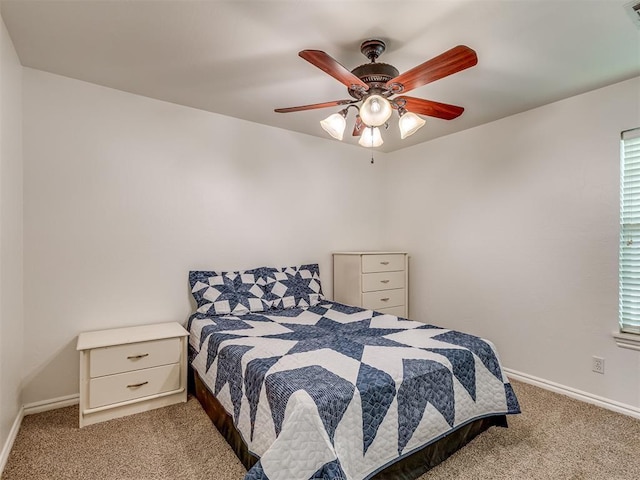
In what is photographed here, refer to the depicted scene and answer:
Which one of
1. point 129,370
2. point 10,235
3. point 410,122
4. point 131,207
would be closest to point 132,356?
point 129,370

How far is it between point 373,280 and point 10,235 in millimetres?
2806

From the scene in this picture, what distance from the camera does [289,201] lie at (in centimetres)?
345

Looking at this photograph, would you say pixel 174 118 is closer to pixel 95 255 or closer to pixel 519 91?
pixel 95 255

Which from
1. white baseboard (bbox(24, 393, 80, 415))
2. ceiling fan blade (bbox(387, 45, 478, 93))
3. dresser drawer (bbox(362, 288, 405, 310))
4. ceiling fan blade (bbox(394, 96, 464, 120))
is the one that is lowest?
white baseboard (bbox(24, 393, 80, 415))

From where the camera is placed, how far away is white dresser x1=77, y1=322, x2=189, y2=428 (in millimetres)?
2104

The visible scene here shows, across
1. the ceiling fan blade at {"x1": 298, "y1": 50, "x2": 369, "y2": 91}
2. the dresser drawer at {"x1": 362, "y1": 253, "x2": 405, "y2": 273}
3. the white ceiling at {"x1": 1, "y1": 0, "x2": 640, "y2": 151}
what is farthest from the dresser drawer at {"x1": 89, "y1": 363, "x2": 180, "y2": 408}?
the ceiling fan blade at {"x1": 298, "y1": 50, "x2": 369, "y2": 91}

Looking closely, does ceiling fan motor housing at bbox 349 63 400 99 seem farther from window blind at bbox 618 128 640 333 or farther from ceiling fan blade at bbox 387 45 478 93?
window blind at bbox 618 128 640 333

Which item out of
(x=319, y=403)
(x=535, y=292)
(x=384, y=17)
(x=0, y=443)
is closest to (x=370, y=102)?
(x=384, y=17)

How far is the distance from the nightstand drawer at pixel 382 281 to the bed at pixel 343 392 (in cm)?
83

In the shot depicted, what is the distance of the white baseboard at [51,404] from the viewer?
7.35ft

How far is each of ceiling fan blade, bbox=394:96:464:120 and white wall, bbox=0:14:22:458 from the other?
84.8 inches

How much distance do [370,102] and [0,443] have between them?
101 inches

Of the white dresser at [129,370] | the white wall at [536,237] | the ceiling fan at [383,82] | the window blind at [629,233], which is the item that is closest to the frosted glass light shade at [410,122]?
the ceiling fan at [383,82]

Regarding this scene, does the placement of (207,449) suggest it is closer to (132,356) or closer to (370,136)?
(132,356)
